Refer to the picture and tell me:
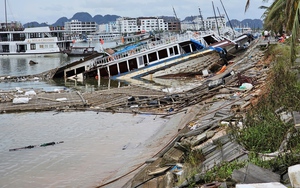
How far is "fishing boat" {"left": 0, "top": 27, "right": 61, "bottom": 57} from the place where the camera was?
76.8 m

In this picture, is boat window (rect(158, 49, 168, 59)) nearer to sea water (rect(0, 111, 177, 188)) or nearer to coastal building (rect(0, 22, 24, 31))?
sea water (rect(0, 111, 177, 188))

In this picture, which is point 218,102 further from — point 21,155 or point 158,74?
point 158,74

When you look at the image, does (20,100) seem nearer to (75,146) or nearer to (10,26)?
(75,146)

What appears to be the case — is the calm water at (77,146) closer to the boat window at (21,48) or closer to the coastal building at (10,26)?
the boat window at (21,48)

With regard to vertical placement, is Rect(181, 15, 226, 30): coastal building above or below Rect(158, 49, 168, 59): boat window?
above

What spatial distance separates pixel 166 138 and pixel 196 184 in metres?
6.17

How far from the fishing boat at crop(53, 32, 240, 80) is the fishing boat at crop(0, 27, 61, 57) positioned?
43.8m

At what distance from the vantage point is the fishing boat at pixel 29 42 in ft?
252

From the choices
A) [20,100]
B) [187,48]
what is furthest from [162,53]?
[20,100]

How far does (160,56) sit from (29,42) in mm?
49473

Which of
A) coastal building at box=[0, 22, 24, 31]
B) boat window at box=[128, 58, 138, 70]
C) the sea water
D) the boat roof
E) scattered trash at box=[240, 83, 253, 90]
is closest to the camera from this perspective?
the sea water

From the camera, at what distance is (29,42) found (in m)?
77.2

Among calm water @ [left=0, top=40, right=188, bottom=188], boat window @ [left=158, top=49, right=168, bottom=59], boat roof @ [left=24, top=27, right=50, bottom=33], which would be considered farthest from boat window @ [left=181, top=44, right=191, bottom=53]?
boat roof @ [left=24, top=27, right=50, bottom=33]

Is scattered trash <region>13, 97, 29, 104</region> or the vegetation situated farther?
scattered trash <region>13, 97, 29, 104</region>
